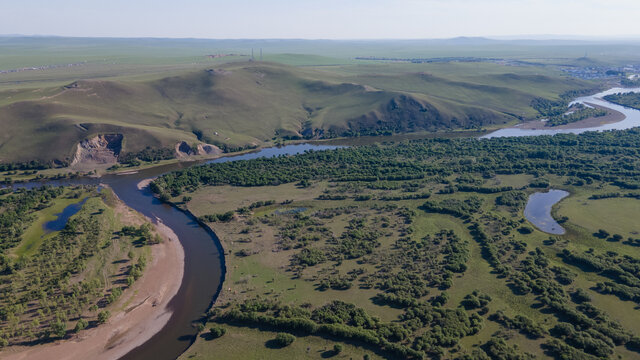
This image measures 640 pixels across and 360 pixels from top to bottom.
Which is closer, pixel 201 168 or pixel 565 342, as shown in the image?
pixel 565 342

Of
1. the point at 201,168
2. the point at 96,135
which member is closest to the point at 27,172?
the point at 96,135

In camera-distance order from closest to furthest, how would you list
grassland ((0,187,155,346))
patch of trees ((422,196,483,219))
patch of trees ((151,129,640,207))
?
grassland ((0,187,155,346)) < patch of trees ((422,196,483,219)) < patch of trees ((151,129,640,207))

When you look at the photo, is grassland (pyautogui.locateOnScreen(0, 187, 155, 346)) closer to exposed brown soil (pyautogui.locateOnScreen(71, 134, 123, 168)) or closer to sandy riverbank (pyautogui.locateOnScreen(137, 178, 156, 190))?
sandy riverbank (pyautogui.locateOnScreen(137, 178, 156, 190))

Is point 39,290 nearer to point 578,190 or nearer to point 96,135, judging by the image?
point 96,135

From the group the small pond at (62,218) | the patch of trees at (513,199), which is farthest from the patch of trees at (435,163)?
the small pond at (62,218)

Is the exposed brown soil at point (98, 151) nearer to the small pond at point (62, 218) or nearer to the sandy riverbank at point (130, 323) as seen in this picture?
the small pond at point (62, 218)

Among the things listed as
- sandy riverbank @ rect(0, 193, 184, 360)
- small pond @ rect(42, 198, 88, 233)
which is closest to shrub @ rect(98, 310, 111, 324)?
sandy riverbank @ rect(0, 193, 184, 360)

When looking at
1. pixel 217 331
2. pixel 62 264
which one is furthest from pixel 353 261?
pixel 62 264
